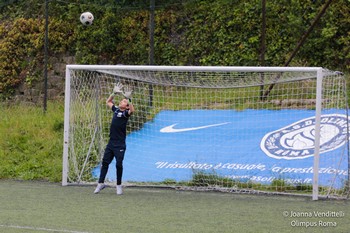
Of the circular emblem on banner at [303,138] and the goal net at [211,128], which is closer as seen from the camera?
the goal net at [211,128]

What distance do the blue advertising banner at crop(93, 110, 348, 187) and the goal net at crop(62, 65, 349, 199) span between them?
18mm

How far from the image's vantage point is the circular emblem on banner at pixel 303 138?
1280 cm

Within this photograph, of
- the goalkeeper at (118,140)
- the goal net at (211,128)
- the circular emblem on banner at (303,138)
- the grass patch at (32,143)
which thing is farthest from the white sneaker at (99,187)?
the circular emblem on banner at (303,138)

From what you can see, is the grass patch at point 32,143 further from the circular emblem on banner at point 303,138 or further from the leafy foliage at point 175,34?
the circular emblem on banner at point 303,138

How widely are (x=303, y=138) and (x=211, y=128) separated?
1757 mm

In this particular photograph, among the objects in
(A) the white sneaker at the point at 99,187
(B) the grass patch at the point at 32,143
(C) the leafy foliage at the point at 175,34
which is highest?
(C) the leafy foliage at the point at 175,34

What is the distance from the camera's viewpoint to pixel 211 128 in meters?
13.9

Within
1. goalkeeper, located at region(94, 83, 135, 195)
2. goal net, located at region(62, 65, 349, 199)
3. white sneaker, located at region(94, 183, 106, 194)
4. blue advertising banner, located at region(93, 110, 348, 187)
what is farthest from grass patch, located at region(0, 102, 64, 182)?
goalkeeper, located at region(94, 83, 135, 195)

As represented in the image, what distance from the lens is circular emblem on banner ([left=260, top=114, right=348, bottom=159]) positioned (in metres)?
12.8

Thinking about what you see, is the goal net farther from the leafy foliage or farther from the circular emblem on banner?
the leafy foliage

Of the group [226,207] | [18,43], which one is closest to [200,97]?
[226,207]

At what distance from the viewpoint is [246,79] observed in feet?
43.2

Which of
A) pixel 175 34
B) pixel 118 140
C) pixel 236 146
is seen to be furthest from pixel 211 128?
pixel 175 34

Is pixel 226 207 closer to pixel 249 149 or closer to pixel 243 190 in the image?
pixel 243 190
